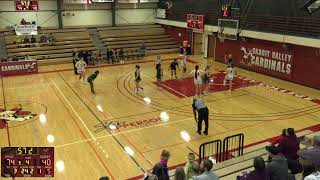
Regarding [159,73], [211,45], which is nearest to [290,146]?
[159,73]

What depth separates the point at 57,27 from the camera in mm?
32062

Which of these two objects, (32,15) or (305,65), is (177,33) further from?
(305,65)

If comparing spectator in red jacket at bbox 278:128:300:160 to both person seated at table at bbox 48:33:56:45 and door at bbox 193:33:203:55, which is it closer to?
door at bbox 193:33:203:55

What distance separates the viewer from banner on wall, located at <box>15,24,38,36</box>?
27062 mm

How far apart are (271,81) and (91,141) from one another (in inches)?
527

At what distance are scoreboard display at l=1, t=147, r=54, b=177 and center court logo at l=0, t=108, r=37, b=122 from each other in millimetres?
8054

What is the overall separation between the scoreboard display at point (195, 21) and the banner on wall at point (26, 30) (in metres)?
12.9

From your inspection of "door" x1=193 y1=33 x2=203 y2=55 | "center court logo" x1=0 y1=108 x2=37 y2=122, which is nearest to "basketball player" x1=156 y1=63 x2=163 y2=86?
"center court logo" x1=0 y1=108 x2=37 y2=122

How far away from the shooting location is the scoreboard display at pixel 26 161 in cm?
700

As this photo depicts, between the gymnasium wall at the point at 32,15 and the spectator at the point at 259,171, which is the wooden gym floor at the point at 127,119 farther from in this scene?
the gymnasium wall at the point at 32,15

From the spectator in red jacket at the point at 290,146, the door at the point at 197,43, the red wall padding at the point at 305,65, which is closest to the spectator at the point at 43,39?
the door at the point at 197,43

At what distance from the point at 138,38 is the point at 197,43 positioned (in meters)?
5.82

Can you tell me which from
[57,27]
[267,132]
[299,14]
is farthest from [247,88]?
[57,27]

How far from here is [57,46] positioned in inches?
1138
